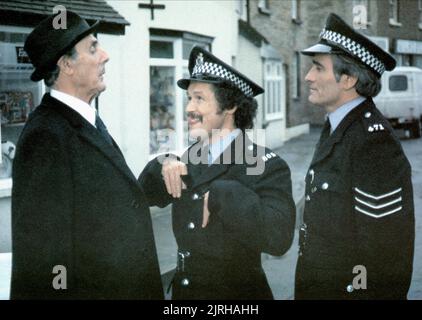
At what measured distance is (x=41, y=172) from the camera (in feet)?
6.89

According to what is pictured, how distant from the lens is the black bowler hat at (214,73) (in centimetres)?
259

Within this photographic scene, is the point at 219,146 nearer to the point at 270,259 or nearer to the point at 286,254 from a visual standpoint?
the point at 270,259

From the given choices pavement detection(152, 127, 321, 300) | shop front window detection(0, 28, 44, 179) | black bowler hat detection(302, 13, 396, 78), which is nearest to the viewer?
black bowler hat detection(302, 13, 396, 78)

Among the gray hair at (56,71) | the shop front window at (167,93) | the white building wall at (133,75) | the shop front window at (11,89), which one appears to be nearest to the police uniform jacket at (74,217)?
the gray hair at (56,71)

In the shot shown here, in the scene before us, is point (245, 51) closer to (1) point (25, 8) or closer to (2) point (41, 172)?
(1) point (25, 8)

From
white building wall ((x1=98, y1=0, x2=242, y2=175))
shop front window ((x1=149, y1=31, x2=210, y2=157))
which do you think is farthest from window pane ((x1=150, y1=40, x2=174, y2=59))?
white building wall ((x1=98, y1=0, x2=242, y2=175))

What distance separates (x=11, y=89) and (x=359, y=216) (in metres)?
4.87

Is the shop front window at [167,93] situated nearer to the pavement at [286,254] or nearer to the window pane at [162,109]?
the window pane at [162,109]

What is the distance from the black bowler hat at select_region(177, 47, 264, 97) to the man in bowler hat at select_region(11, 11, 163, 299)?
16.1 inches

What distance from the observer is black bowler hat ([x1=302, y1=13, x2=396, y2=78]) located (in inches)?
97.0

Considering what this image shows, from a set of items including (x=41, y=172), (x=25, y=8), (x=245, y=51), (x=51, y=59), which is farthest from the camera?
(x=245, y=51)

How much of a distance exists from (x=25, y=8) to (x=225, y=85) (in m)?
4.26

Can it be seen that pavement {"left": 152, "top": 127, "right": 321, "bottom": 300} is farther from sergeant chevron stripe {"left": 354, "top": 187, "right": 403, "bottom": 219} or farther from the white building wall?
sergeant chevron stripe {"left": 354, "top": 187, "right": 403, "bottom": 219}
